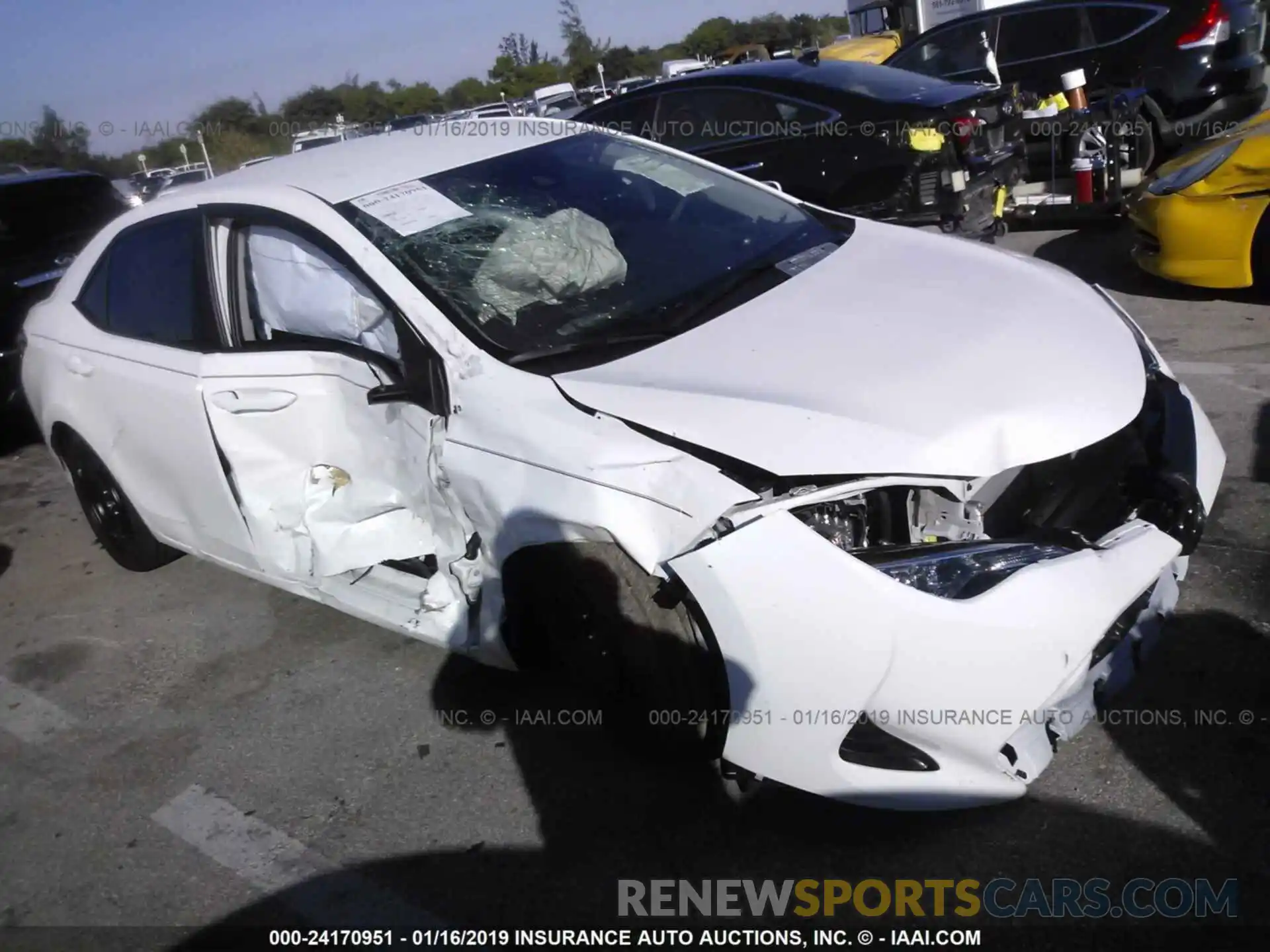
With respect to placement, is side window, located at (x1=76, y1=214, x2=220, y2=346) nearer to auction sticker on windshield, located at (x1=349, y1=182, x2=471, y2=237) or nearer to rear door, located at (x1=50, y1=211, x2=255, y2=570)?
rear door, located at (x1=50, y1=211, x2=255, y2=570)

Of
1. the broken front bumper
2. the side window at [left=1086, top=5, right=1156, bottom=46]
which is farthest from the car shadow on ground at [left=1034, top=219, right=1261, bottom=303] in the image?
the broken front bumper

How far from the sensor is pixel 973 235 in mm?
6195

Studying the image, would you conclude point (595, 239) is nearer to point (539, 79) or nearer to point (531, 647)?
point (531, 647)

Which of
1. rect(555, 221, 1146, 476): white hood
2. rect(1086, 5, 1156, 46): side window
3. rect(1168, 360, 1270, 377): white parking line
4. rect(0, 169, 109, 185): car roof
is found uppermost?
rect(0, 169, 109, 185): car roof

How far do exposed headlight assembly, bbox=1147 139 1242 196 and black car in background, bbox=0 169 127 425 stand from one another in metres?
6.56

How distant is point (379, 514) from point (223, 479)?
24.7 inches

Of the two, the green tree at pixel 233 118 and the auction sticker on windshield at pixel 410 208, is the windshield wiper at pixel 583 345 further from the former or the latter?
the green tree at pixel 233 118

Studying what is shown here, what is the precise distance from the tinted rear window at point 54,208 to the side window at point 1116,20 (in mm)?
7948

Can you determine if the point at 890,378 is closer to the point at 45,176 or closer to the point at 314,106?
the point at 45,176

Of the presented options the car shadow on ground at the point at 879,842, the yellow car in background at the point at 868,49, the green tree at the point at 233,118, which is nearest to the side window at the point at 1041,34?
the yellow car in background at the point at 868,49

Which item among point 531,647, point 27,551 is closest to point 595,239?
point 531,647

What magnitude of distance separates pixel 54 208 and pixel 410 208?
519cm

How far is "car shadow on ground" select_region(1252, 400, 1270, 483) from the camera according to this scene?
3.66 m

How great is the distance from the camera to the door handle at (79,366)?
12.6 feet
